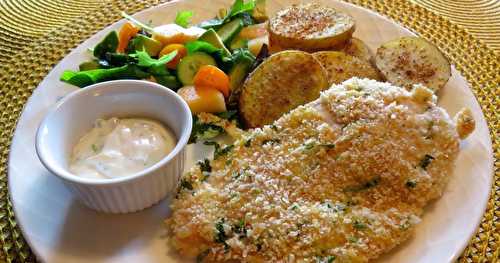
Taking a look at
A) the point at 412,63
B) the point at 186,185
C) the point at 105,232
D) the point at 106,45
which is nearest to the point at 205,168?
the point at 186,185

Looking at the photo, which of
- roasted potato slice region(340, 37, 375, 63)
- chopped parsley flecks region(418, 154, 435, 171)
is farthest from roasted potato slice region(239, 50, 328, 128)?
chopped parsley flecks region(418, 154, 435, 171)

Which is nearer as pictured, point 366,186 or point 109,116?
point 366,186

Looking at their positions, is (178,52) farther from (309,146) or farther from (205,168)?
(309,146)

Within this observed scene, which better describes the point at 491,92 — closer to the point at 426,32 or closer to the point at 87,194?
the point at 426,32

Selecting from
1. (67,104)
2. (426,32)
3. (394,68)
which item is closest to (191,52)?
(67,104)

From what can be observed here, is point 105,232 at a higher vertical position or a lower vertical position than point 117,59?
lower

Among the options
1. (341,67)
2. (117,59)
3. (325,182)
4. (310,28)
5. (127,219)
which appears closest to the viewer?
(325,182)

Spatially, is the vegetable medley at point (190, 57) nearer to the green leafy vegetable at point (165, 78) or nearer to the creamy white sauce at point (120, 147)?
the green leafy vegetable at point (165, 78)
